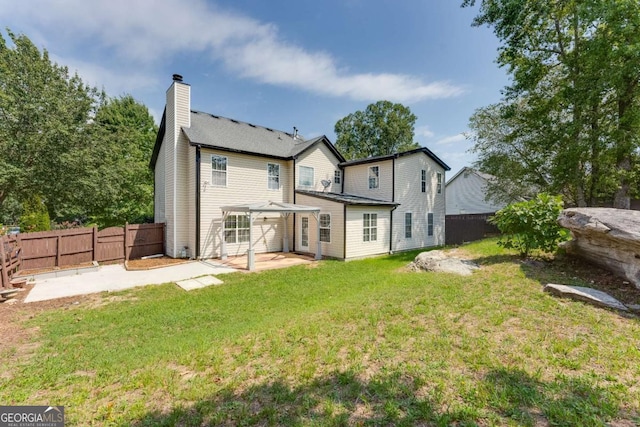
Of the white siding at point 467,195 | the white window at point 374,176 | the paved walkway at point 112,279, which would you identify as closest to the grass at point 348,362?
the paved walkway at point 112,279

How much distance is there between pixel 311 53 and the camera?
1285cm

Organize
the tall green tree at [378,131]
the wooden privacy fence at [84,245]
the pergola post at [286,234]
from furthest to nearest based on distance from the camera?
the tall green tree at [378,131] → the pergola post at [286,234] → the wooden privacy fence at [84,245]

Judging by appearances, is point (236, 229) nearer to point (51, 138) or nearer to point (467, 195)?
point (51, 138)

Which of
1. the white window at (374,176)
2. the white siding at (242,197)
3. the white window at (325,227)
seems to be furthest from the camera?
the white window at (374,176)

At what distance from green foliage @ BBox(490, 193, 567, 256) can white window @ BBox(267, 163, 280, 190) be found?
10.1 m

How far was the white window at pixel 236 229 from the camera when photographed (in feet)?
42.0

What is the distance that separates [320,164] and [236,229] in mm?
6047

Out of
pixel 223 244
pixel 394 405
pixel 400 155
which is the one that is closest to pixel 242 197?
pixel 223 244

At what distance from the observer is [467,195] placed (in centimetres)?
2758

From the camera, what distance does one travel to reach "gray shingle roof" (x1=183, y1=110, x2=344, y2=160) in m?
12.5

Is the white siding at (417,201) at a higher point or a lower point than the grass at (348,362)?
higher

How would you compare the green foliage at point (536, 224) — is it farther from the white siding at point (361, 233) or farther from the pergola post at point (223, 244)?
the pergola post at point (223, 244)

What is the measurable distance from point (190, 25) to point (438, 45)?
1027 cm

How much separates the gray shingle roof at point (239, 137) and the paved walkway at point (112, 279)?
17.4ft
